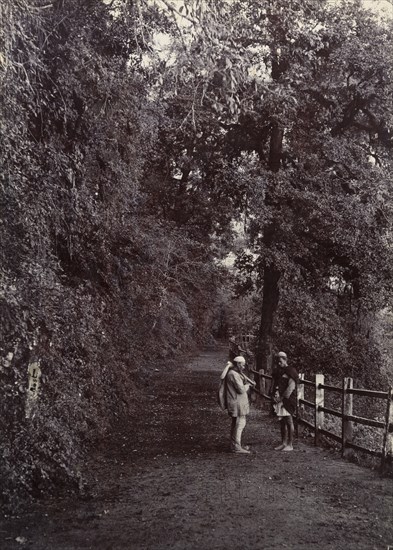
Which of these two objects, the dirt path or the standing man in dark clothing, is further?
the standing man in dark clothing

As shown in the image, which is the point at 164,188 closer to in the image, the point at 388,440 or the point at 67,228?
the point at 67,228

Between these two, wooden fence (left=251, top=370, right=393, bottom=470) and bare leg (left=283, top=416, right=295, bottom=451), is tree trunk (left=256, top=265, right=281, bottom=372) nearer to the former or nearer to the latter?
wooden fence (left=251, top=370, right=393, bottom=470)

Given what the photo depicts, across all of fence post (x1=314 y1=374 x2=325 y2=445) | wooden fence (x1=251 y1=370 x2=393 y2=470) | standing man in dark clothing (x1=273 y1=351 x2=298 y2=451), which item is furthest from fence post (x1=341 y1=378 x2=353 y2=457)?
fence post (x1=314 y1=374 x2=325 y2=445)

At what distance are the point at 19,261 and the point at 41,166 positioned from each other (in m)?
2.38

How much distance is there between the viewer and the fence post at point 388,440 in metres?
9.20

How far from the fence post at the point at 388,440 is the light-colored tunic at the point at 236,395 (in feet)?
9.16

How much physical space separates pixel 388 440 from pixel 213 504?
10.4 feet

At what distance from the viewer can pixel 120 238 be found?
16.5 metres

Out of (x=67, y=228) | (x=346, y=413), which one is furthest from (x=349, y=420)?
(x=67, y=228)

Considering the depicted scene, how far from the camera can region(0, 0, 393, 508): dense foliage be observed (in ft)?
27.4

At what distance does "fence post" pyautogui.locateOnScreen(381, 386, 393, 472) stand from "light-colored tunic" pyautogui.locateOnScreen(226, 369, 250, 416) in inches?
110

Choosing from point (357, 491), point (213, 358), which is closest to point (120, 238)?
point (357, 491)

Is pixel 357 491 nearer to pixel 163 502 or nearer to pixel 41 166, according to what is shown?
pixel 163 502

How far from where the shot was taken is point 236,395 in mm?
11406
